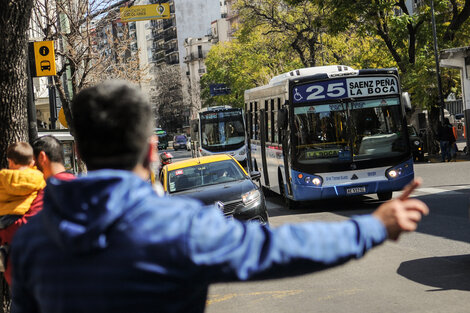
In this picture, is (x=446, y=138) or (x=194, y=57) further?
(x=194, y=57)

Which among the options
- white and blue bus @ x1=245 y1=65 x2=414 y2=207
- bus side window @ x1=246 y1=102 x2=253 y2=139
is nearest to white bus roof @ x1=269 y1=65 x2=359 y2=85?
white and blue bus @ x1=245 y1=65 x2=414 y2=207

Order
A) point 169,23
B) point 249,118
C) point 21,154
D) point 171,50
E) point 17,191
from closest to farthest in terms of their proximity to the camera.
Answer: point 17,191 → point 21,154 → point 249,118 → point 169,23 → point 171,50

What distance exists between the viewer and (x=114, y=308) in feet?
6.04

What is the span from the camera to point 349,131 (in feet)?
53.3

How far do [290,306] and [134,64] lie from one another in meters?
29.7

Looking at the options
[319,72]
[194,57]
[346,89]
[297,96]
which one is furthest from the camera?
[194,57]

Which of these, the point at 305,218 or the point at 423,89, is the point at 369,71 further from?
the point at 423,89

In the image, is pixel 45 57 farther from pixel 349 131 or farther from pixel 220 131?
pixel 220 131

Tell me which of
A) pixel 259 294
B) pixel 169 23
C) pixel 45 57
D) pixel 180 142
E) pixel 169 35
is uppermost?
pixel 169 23

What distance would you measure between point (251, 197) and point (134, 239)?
10.7 metres

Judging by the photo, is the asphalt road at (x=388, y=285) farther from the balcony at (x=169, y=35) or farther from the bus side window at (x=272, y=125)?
the balcony at (x=169, y=35)

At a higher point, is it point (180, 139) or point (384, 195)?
point (180, 139)

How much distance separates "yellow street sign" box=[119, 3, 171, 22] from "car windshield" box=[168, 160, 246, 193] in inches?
561

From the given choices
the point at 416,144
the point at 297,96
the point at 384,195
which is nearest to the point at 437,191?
the point at 384,195
